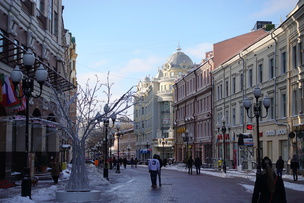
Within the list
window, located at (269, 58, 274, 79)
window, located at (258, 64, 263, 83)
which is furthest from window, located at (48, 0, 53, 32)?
window, located at (258, 64, 263, 83)

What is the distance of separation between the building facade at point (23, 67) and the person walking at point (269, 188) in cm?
936

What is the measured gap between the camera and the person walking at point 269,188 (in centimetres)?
788

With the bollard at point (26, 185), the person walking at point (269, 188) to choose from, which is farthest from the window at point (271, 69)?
the person walking at point (269, 188)

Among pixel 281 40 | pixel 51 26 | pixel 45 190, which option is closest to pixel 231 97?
pixel 281 40

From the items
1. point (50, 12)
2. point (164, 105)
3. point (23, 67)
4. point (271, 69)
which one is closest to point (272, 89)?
point (271, 69)

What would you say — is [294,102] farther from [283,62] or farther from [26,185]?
[26,185]

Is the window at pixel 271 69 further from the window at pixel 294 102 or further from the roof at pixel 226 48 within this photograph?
the roof at pixel 226 48

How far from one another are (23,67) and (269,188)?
18.9 m

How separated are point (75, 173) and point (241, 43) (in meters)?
45.0

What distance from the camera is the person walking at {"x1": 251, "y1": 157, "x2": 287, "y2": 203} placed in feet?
25.8

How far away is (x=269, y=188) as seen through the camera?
787 cm

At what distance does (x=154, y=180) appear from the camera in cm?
2419

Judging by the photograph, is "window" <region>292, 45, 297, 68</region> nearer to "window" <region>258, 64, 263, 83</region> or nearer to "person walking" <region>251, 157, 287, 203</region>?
"window" <region>258, 64, 263, 83</region>

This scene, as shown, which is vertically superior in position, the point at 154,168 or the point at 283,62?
the point at 283,62
